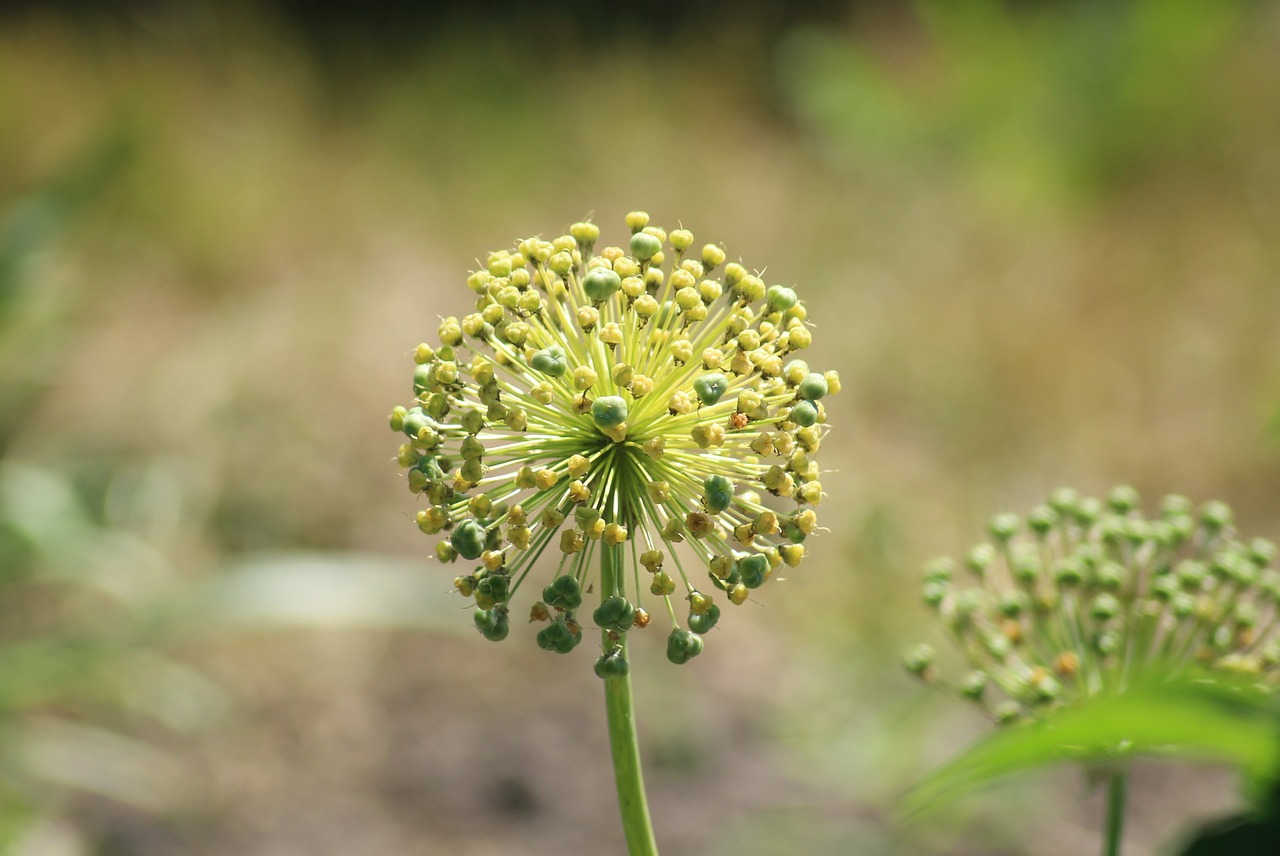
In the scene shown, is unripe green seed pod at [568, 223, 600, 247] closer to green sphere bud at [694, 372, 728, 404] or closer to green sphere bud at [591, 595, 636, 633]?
green sphere bud at [694, 372, 728, 404]

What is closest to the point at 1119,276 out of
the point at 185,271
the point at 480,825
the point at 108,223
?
the point at 480,825

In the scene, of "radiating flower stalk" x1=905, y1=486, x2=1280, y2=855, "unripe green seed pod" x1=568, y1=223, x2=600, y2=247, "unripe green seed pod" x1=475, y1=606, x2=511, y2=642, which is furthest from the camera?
"radiating flower stalk" x1=905, y1=486, x2=1280, y2=855

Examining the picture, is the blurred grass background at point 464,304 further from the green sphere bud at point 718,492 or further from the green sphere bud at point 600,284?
Answer: the green sphere bud at point 600,284

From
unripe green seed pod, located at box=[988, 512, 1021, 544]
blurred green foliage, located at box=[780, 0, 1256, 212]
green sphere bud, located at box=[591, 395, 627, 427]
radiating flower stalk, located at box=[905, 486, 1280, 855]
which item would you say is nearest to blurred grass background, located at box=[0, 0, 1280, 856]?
blurred green foliage, located at box=[780, 0, 1256, 212]

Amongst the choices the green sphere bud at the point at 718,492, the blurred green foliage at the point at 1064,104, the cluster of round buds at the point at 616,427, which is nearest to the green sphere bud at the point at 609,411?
the cluster of round buds at the point at 616,427

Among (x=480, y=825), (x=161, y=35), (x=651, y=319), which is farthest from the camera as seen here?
(x=161, y=35)

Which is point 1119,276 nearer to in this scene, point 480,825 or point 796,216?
point 796,216

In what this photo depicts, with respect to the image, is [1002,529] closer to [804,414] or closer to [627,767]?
[804,414]

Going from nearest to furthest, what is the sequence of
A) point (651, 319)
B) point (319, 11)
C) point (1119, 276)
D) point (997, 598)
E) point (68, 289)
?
point (651, 319), point (997, 598), point (68, 289), point (1119, 276), point (319, 11)
